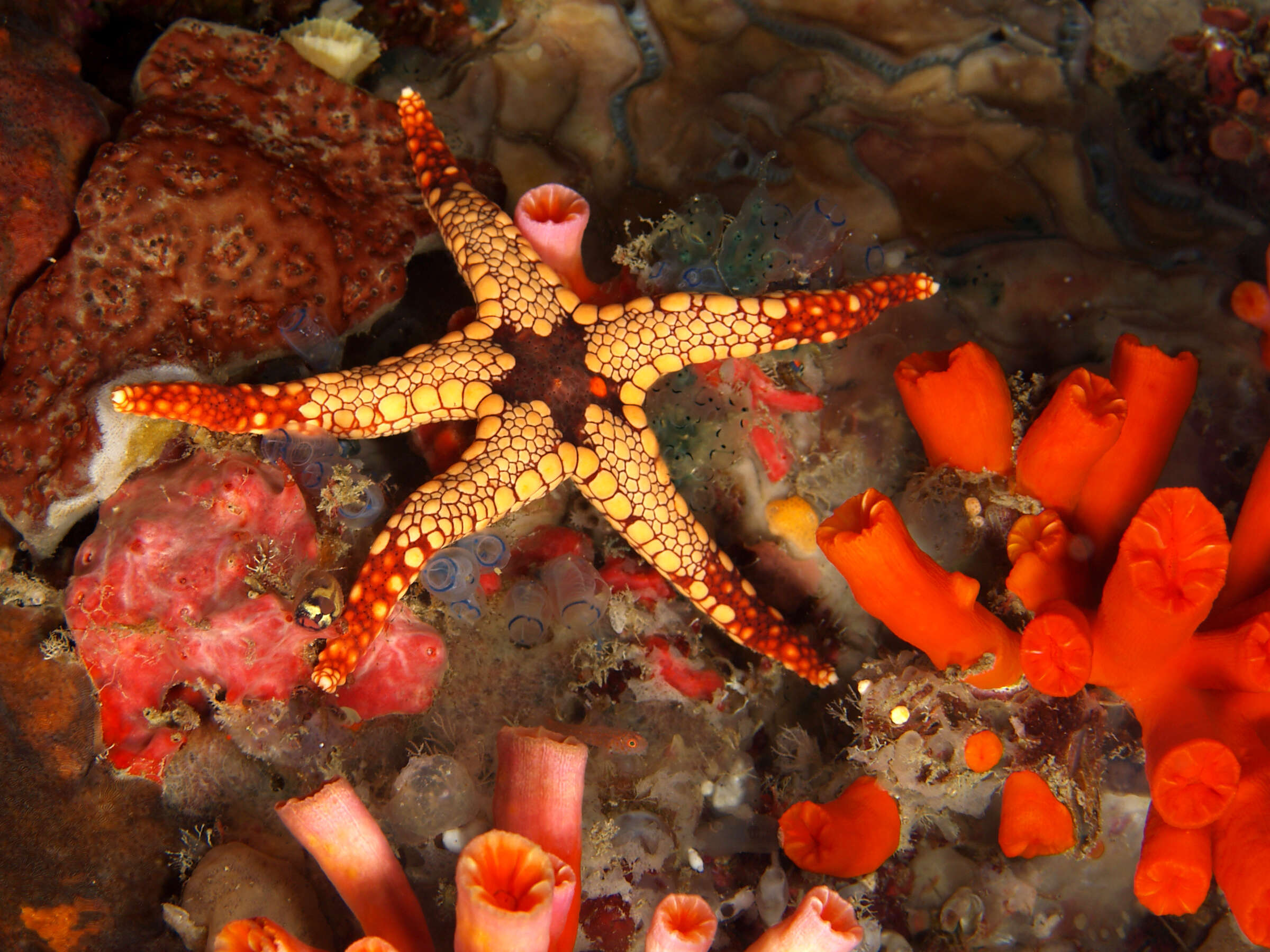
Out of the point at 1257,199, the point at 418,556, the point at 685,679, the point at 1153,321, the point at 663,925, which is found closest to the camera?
the point at 663,925

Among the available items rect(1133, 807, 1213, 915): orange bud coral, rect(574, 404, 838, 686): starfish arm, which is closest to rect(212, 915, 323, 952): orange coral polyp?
rect(574, 404, 838, 686): starfish arm

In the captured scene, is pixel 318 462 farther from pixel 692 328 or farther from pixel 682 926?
pixel 682 926

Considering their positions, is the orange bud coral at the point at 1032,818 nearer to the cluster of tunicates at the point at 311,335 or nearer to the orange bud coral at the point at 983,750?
the orange bud coral at the point at 983,750

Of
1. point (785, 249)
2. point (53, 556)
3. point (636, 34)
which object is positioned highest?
point (636, 34)

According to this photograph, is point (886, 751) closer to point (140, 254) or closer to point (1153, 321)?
point (1153, 321)

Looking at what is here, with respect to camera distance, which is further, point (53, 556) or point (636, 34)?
point (636, 34)

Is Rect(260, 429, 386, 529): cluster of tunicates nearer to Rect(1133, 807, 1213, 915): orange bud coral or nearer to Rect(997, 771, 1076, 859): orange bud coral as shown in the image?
Rect(997, 771, 1076, 859): orange bud coral

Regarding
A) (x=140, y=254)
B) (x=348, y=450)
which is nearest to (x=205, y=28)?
(x=140, y=254)

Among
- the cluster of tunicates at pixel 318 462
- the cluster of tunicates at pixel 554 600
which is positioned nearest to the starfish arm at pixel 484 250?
the cluster of tunicates at pixel 318 462
